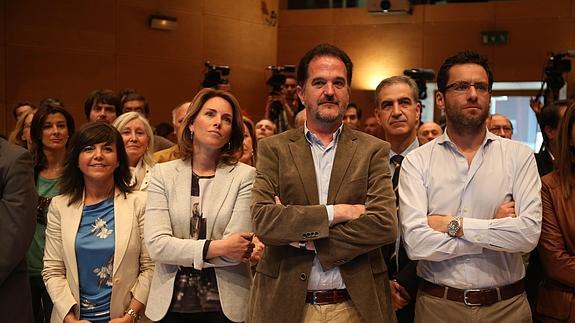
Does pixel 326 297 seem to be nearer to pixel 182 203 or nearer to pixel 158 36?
pixel 182 203

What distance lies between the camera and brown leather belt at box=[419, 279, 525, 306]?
2.32 m

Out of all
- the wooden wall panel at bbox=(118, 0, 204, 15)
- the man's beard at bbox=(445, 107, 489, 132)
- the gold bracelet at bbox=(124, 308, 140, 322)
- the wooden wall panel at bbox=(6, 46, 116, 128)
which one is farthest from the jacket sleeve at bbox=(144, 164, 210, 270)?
the wooden wall panel at bbox=(118, 0, 204, 15)

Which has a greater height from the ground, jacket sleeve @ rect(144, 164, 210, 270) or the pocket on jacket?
jacket sleeve @ rect(144, 164, 210, 270)

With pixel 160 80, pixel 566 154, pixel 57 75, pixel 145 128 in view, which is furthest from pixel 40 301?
pixel 160 80

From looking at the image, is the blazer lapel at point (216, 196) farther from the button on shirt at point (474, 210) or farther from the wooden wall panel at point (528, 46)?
the wooden wall panel at point (528, 46)

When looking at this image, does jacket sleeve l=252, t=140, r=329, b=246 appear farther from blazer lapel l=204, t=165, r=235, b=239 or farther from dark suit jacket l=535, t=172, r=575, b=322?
dark suit jacket l=535, t=172, r=575, b=322

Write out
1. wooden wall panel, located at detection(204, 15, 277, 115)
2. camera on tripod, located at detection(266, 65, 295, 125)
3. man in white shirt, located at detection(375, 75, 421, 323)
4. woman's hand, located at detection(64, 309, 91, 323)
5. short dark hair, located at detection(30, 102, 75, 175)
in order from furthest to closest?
wooden wall panel, located at detection(204, 15, 277, 115)
camera on tripod, located at detection(266, 65, 295, 125)
short dark hair, located at detection(30, 102, 75, 175)
woman's hand, located at detection(64, 309, 91, 323)
man in white shirt, located at detection(375, 75, 421, 323)

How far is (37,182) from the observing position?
136 inches

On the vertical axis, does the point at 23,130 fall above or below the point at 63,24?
below

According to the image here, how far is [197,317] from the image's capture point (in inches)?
98.7

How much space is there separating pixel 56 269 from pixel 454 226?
1.66 m

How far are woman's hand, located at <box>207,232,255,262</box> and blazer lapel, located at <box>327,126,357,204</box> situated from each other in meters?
0.37

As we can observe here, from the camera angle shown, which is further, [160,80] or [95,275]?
[160,80]

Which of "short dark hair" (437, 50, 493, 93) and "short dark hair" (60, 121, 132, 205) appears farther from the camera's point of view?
"short dark hair" (60, 121, 132, 205)
